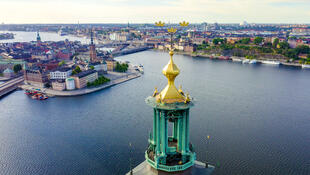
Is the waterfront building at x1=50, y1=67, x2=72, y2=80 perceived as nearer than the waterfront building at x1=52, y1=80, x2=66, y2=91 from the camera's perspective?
No

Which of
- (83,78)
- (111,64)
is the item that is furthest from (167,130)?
(111,64)

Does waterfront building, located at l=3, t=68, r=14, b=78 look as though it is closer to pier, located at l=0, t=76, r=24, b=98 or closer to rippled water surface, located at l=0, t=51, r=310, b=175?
pier, located at l=0, t=76, r=24, b=98

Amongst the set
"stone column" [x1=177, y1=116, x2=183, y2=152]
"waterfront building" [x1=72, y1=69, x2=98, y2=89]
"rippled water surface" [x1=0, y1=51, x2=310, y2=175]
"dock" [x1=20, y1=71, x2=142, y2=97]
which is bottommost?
"rippled water surface" [x1=0, y1=51, x2=310, y2=175]

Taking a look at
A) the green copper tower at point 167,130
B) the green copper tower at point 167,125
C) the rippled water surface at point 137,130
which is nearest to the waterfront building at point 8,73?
the rippled water surface at point 137,130

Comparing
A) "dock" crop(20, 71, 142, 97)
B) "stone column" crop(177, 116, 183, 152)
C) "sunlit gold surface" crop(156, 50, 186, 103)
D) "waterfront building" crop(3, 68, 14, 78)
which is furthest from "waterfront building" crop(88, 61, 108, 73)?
"sunlit gold surface" crop(156, 50, 186, 103)

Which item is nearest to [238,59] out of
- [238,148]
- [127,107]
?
[127,107]

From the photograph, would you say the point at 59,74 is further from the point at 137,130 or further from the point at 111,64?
the point at 137,130

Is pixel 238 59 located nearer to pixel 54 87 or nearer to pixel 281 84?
pixel 281 84
